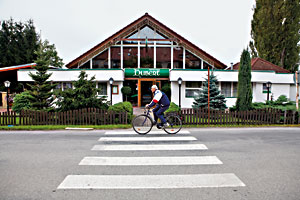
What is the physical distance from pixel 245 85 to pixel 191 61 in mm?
8062

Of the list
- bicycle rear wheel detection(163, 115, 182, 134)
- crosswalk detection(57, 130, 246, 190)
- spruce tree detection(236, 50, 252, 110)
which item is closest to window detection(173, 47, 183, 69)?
spruce tree detection(236, 50, 252, 110)

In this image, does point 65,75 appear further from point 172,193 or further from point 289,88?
point 289,88

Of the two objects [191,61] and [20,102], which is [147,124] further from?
[191,61]

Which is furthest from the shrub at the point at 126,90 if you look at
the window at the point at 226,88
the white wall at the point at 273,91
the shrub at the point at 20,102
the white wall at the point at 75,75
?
the white wall at the point at 273,91

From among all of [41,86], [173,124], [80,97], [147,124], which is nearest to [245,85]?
[173,124]

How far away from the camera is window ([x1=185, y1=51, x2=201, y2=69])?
21.2m

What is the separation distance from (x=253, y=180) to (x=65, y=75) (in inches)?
747

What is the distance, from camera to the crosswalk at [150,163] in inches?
150

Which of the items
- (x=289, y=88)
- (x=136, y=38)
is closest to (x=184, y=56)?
(x=136, y=38)

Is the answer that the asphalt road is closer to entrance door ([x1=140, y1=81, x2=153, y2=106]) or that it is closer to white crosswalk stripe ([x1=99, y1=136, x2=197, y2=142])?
white crosswalk stripe ([x1=99, y1=136, x2=197, y2=142])

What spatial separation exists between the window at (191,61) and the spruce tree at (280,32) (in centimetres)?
1590

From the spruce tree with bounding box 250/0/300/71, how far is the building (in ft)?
38.7

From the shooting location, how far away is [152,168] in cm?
465

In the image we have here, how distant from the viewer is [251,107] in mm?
13969
